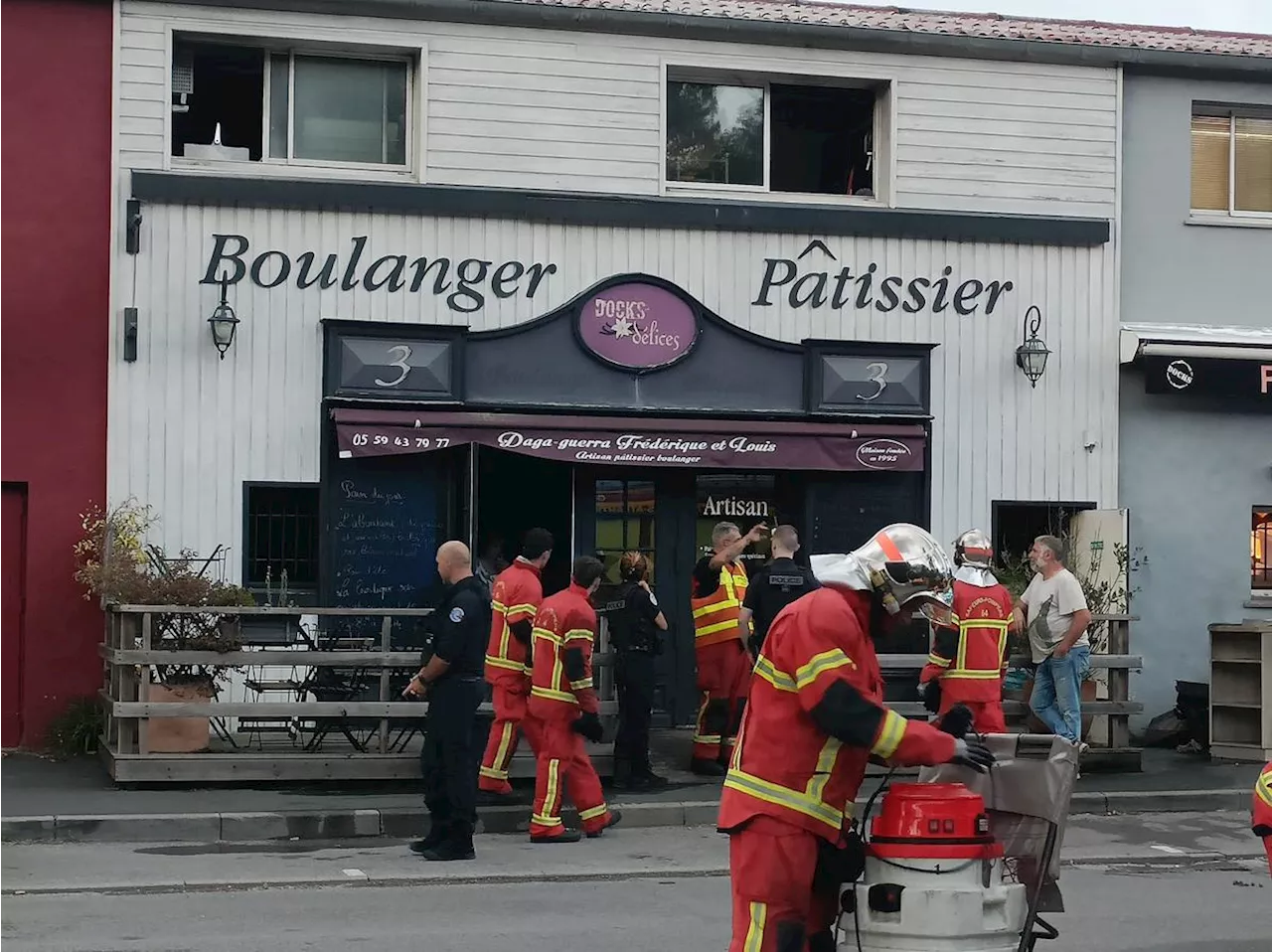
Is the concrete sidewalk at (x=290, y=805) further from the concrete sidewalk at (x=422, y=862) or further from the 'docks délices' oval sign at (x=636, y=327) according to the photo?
the 'docks délices' oval sign at (x=636, y=327)

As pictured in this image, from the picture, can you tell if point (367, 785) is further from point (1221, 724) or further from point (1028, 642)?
point (1221, 724)

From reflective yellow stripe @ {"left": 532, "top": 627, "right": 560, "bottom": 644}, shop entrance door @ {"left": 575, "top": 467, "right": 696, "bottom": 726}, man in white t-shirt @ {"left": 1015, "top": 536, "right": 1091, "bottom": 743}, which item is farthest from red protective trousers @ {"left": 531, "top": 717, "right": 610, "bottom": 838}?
shop entrance door @ {"left": 575, "top": 467, "right": 696, "bottom": 726}

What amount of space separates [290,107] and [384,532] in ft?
12.3

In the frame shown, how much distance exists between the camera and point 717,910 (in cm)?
977

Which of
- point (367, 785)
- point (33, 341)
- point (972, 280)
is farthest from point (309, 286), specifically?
point (972, 280)

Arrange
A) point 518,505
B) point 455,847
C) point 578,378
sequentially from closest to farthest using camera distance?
point 455,847 → point 578,378 → point 518,505

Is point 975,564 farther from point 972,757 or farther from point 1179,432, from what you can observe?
point 972,757

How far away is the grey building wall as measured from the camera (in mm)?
17797

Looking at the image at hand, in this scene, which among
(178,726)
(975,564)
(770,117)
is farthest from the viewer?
(770,117)

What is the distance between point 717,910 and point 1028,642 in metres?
5.57

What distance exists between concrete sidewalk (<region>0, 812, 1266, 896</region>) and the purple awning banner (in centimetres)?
416

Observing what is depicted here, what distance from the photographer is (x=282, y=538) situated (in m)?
15.9

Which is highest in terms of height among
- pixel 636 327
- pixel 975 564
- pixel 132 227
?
pixel 132 227

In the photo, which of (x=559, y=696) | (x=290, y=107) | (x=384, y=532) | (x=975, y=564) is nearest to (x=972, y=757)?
(x=559, y=696)
